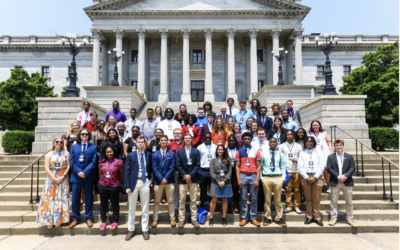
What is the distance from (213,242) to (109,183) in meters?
3.08

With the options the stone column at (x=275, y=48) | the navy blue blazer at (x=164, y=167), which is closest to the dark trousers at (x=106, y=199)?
the navy blue blazer at (x=164, y=167)

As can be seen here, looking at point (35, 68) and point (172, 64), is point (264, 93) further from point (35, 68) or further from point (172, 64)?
point (35, 68)

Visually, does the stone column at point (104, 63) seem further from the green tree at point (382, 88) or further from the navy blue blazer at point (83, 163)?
the green tree at point (382, 88)

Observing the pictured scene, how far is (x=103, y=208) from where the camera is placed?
7141 mm

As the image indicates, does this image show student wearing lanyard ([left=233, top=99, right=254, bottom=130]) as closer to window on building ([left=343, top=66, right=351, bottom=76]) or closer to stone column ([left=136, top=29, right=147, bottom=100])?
stone column ([left=136, top=29, right=147, bottom=100])

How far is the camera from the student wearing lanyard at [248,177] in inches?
285

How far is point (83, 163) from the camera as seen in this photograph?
24.1ft

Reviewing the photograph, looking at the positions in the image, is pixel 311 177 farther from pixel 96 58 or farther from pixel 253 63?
pixel 96 58

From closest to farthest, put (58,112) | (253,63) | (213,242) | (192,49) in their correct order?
(213,242) < (58,112) < (253,63) < (192,49)

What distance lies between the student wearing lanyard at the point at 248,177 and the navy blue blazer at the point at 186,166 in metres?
1.13

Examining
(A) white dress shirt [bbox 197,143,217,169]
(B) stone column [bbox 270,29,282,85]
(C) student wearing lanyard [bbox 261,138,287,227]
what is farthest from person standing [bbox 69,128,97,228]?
(B) stone column [bbox 270,29,282,85]

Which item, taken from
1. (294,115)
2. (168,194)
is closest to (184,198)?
(168,194)

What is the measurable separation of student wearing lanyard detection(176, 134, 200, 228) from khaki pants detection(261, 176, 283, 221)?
6.28ft

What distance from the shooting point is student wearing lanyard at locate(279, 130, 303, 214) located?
25.4ft
